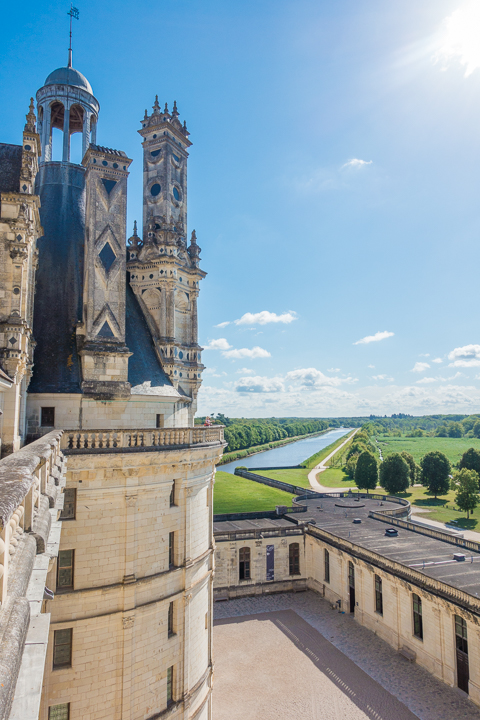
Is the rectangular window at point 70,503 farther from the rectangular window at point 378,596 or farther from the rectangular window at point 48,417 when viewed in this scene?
the rectangular window at point 378,596

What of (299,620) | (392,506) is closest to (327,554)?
(299,620)

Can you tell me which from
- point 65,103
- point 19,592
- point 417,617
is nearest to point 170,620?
point 19,592

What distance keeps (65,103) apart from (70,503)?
21.8 m

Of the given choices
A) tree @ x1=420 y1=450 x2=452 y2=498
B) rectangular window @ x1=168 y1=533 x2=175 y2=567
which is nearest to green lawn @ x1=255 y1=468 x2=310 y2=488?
tree @ x1=420 y1=450 x2=452 y2=498

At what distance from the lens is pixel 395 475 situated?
229 ft

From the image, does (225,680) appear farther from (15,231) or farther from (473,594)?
(15,231)

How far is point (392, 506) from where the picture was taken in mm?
50531

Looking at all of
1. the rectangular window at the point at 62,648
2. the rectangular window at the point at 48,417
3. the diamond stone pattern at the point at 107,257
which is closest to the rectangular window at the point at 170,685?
the rectangular window at the point at 62,648

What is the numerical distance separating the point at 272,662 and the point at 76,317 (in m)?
22.6

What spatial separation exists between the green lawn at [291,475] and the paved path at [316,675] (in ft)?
154

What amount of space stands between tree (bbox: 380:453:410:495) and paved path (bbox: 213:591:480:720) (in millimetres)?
40106

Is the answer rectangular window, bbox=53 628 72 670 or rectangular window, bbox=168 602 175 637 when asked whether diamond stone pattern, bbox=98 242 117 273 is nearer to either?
rectangular window, bbox=53 628 72 670

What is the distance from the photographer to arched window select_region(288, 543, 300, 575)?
37.9 metres

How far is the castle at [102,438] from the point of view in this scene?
1431 cm
